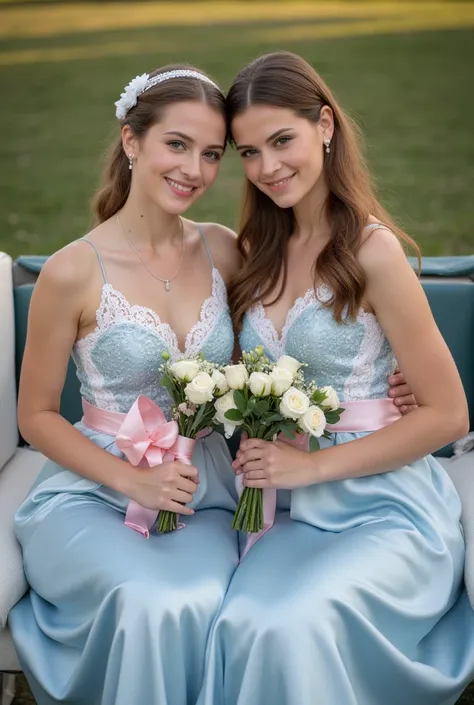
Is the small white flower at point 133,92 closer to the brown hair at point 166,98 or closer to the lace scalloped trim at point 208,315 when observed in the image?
the brown hair at point 166,98

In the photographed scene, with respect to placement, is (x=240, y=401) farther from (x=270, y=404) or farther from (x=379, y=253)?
(x=379, y=253)

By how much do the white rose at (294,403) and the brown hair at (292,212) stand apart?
458 mm

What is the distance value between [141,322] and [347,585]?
1054mm

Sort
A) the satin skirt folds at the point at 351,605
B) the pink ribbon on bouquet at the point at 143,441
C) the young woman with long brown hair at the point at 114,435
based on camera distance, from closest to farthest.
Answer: the satin skirt folds at the point at 351,605 → the young woman with long brown hair at the point at 114,435 → the pink ribbon on bouquet at the point at 143,441

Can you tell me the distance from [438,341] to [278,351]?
20.1 inches

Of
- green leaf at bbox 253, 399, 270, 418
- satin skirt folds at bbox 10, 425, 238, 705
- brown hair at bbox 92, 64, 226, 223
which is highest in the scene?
brown hair at bbox 92, 64, 226, 223

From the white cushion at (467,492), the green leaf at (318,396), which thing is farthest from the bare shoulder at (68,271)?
the white cushion at (467,492)

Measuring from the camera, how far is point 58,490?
122 inches

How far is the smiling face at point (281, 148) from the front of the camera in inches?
121

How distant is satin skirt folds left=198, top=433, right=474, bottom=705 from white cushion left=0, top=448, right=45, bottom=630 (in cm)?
64

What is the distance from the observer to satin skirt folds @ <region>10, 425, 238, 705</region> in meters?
2.57

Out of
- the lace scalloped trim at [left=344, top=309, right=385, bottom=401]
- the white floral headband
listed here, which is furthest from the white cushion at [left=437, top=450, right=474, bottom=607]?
the white floral headband

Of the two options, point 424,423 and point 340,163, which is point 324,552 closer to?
point 424,423

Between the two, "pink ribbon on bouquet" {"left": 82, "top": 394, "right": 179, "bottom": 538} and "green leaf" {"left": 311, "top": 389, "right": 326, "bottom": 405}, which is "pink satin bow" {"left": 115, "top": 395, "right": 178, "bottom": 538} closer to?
"pink ribbon on bouquet" {"left": 82, "top": 394, "right": 179, "bottom": 538}
